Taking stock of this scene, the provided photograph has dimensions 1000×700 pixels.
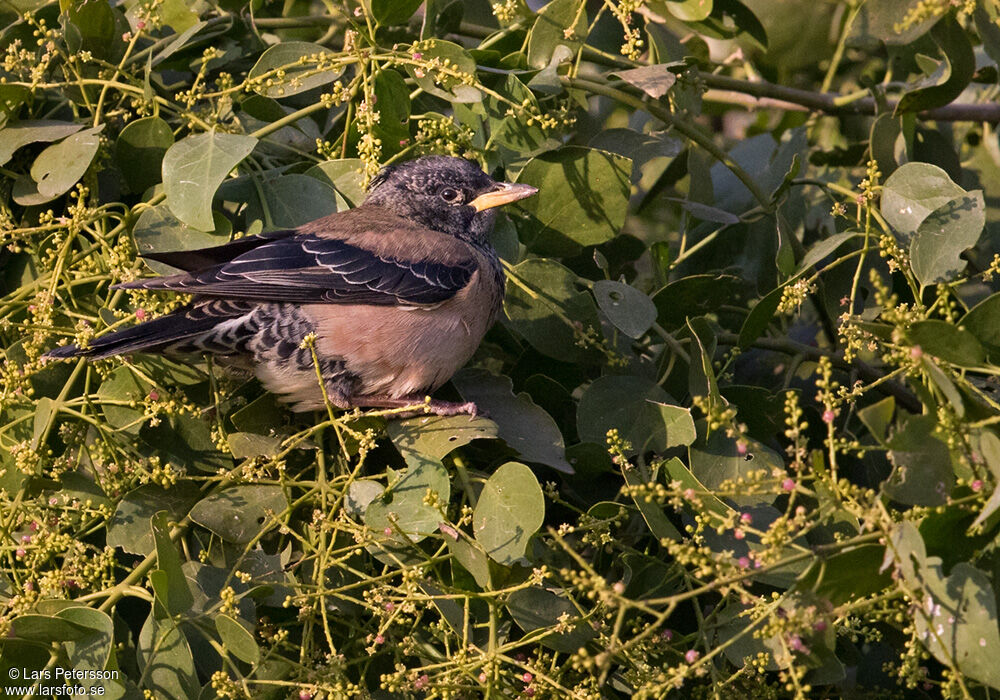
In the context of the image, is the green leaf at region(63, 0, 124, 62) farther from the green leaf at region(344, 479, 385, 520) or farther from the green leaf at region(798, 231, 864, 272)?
the green leaf at region(798, 231, 864, 272)

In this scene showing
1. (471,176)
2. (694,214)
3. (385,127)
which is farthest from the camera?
(471,176)

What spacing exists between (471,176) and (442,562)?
1790 millimetres

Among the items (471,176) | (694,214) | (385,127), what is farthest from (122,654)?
(694,214)

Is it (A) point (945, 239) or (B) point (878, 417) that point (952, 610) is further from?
(A) point (945, 239)

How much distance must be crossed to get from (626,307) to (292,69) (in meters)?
1.51

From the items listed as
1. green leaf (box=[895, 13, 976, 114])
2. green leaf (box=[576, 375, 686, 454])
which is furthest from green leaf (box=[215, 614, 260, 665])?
green leaf (box=[895, 13, 976, 114])

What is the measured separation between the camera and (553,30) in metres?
3.86

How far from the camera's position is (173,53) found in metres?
3.93

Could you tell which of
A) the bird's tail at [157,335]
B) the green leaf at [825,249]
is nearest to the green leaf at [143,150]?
the bird's tail at [157,335]

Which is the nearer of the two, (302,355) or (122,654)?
(122,654)

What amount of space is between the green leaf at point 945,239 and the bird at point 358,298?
135cm

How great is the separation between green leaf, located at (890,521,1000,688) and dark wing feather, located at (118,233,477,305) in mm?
2155

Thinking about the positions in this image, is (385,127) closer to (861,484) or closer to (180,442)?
(180,442)

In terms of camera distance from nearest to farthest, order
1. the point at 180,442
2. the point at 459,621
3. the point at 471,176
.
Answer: the point at 459,621 < the point at 180,442 < the point at 471,176
